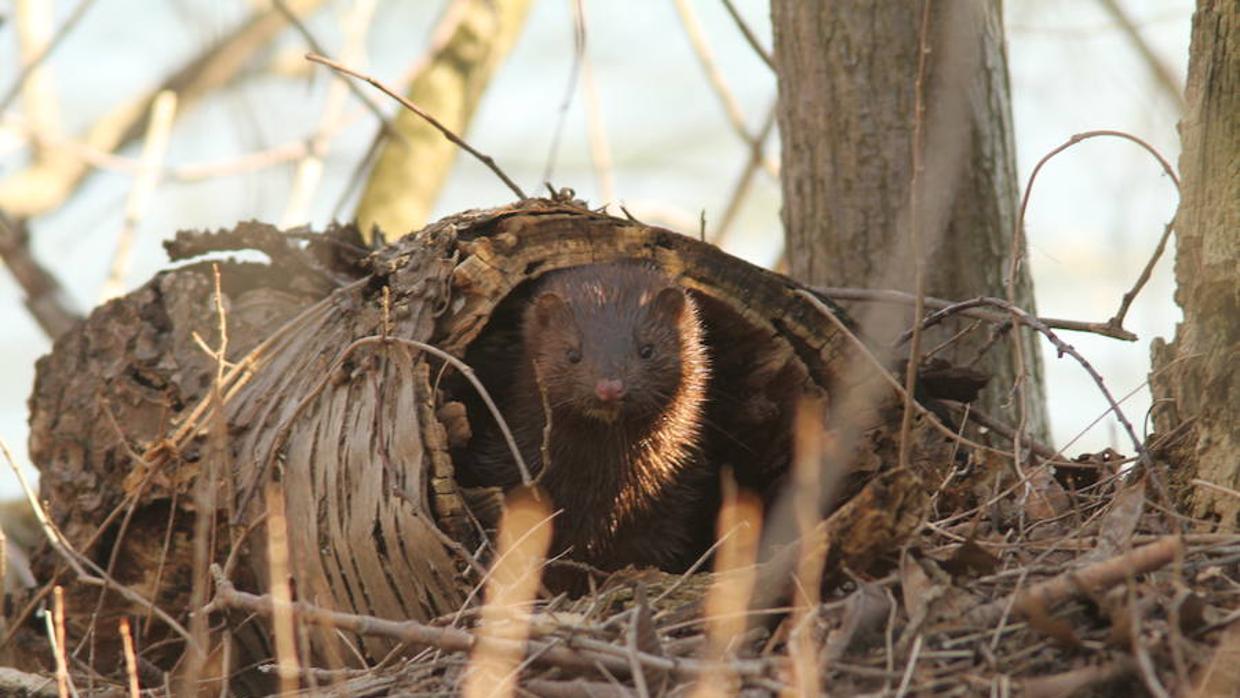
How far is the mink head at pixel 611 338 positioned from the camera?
5742 millimetres

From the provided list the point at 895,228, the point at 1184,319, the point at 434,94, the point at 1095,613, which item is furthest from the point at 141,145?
the point at 1095,613

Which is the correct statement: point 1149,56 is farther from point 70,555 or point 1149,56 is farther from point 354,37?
point 70,555

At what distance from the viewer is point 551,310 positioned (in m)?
5.92

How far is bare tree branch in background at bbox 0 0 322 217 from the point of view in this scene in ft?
30.0

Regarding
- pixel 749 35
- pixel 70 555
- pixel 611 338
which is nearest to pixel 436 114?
pixel 749 35

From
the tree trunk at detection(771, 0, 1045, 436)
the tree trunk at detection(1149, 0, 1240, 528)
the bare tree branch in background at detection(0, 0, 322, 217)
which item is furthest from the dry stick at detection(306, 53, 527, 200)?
the bare tree branch in background at detection(0, 0, 322, 217)

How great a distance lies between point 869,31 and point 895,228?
872 millimetres

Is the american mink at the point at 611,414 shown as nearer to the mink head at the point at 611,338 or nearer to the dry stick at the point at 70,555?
the mink head at the point at 611,338

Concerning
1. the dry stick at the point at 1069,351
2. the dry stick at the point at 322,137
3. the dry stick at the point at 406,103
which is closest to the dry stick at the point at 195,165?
the dry stick at the point at 322,137

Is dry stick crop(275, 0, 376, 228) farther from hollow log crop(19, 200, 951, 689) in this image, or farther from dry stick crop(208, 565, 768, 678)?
dry stick crop(208, 565, 768, 678)

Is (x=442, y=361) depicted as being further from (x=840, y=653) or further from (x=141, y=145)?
(x=141, y=145)

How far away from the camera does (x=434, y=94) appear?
8.40 meters

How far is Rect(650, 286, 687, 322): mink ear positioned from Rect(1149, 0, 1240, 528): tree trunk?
1.95 m

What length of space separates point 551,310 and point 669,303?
499mm
